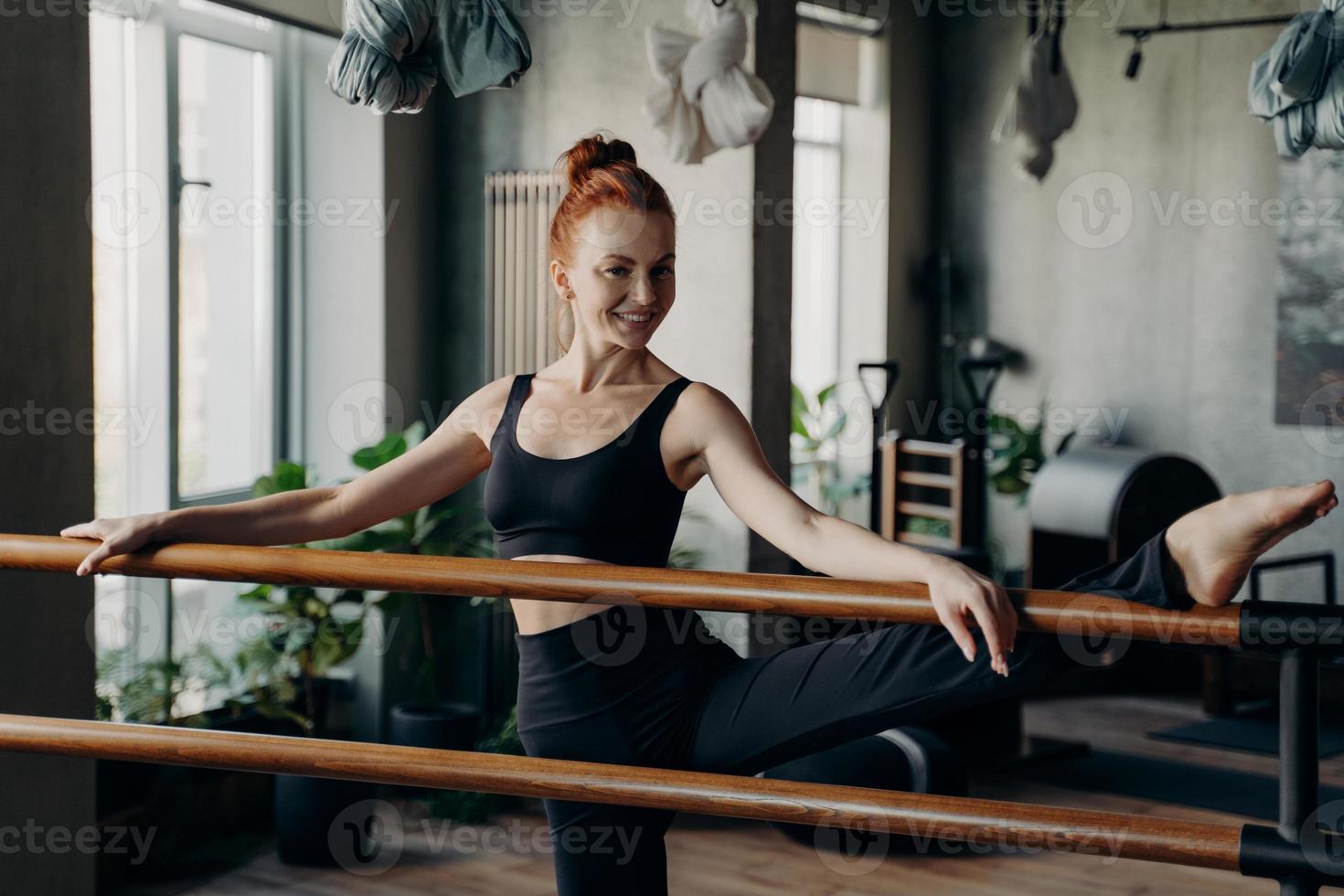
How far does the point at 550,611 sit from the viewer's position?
1.82 m

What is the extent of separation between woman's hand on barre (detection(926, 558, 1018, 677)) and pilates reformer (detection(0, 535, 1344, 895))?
0.07 ft

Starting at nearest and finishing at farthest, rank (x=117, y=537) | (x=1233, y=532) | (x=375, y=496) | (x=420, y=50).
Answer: (x=1233, y=532) → (x=117, y=537) → (x=375, y=496) → (x=420, y=50)

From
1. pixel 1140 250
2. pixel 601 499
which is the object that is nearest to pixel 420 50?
pixel 601 499

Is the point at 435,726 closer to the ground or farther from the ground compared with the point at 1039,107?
closer to the ground

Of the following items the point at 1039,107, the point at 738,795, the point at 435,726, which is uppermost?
the point at 1039,107

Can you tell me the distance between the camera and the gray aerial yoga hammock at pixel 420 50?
7.00ft

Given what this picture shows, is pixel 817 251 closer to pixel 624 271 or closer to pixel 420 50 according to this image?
pixel 420 50

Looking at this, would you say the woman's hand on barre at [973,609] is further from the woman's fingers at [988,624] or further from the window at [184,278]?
the window at [184,278]

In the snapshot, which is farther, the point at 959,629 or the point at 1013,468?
the point at 1013,468

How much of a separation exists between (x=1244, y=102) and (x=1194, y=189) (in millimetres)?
446

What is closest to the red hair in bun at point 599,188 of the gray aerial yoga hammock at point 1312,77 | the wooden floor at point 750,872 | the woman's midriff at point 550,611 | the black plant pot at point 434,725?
the woman's midriff at point 550,611

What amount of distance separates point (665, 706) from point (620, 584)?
0.31 metres

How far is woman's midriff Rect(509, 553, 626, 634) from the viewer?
1.78 meters

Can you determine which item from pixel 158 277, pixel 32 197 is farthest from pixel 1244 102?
pixel 32 197
